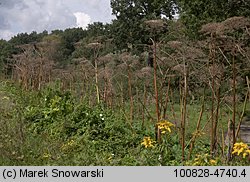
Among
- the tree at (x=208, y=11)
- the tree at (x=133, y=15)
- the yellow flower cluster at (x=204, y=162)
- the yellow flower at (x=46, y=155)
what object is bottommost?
the yellow flower at (x=46, y=155)

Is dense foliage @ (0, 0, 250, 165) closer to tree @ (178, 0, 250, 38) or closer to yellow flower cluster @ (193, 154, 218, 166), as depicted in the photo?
yellow flower cluster @ (193, 154, 218, 166)

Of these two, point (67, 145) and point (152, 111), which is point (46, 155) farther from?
point (152, 111)

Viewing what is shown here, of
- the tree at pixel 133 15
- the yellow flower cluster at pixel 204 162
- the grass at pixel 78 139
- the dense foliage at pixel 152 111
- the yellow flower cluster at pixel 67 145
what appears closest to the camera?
the yellow flower cluster at pixel 204 162

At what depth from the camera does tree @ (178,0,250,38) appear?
16.7 meters

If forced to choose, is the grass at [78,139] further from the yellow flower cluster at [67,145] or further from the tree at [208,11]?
the tree at [208,11]

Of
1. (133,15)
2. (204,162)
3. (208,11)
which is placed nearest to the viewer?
(204,162)

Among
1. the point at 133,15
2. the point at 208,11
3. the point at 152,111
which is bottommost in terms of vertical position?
the point at 152,111

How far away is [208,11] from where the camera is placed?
17906mm

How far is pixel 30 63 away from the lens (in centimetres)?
1644

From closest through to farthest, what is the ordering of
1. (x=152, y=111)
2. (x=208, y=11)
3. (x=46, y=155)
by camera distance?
(x=46, y=155), (x=152, y=111), (x=208, y=11)

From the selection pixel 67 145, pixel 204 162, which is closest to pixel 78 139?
pixel 67 145

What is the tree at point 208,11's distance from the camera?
16672 mm

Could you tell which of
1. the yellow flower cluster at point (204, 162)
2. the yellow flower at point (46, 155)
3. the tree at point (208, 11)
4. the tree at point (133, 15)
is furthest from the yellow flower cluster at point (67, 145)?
the tree at point (133, 15)

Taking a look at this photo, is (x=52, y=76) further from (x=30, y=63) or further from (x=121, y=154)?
(x=121, y=154)
